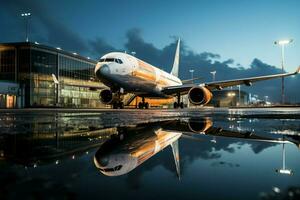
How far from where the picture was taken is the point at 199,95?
18.9 m

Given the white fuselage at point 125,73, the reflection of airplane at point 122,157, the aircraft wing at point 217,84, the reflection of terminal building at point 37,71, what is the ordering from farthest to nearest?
the reflection of terminal building at point 37,71 → the aircraft wing at point 217,84 → the white fuselage at point 125,73 → the reflection of airplane at point 122,157

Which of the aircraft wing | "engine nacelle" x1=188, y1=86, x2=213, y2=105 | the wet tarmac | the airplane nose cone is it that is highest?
the airplane nose cone

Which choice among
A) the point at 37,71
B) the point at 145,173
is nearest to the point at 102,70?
the point at 145,173

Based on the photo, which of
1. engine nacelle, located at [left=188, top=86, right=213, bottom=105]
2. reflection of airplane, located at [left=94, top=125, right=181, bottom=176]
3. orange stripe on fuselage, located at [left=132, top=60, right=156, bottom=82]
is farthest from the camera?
engine nacelle, located at [left=188, top=86, right=213, bottom=105]

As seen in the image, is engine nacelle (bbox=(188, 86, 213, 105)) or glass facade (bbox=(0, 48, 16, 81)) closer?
engine nacelle (bbox=(188, 86, 213, 105))

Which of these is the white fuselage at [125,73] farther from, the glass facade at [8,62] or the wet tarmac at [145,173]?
the glass facade at [8,62]

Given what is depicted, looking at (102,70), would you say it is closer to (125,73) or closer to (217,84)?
(125,73)

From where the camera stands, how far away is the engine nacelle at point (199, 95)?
18345mm

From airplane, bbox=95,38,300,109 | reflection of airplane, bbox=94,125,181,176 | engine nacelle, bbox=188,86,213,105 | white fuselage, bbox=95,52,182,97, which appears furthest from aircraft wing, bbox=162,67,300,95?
reflection of airplane, bbox=94,125,181,176

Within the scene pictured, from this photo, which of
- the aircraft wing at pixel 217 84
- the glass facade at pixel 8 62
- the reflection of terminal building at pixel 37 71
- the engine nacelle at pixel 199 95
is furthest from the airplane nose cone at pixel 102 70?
the glass facade at pixel 8 62

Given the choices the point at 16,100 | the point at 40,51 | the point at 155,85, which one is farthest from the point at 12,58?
the point at 155,85

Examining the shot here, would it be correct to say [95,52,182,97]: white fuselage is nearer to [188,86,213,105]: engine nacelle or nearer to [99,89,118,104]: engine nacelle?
[99,89,118,104]: engine nacelle

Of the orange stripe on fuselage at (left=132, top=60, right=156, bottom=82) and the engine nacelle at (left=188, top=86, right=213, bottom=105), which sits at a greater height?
the orange stripe on fuselage at (left=132, top=60, right=156, bottom=82)

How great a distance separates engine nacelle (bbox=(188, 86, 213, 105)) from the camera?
1835 centimetres
